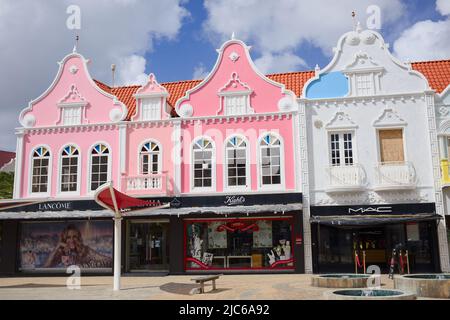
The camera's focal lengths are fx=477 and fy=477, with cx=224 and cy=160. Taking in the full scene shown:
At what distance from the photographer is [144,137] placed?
2247 centimetres

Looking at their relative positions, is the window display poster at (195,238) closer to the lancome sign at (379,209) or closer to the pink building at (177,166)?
the pink building at (177,166)

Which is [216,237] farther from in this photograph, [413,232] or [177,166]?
[413,232]

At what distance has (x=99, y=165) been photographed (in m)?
22.7

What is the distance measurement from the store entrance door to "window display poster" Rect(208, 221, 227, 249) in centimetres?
202

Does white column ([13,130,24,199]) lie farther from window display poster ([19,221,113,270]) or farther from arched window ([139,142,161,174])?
arched window ([139,142,161,174])

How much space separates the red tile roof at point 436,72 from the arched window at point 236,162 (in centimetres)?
911

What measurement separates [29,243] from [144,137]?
749 centimetres

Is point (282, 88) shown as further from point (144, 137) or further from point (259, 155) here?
point (144, 137)

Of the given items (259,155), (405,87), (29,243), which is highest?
(405,87)

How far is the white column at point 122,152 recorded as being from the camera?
22.2 metres

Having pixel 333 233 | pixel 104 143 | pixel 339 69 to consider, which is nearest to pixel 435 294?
pixel 333 233

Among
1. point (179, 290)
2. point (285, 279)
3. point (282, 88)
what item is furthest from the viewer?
point (282, 88)

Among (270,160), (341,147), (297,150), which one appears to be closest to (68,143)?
(270,160)

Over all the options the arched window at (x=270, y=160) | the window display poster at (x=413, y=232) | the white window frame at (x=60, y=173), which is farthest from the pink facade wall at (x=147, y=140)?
the window display poster at (x=413, y=232)
